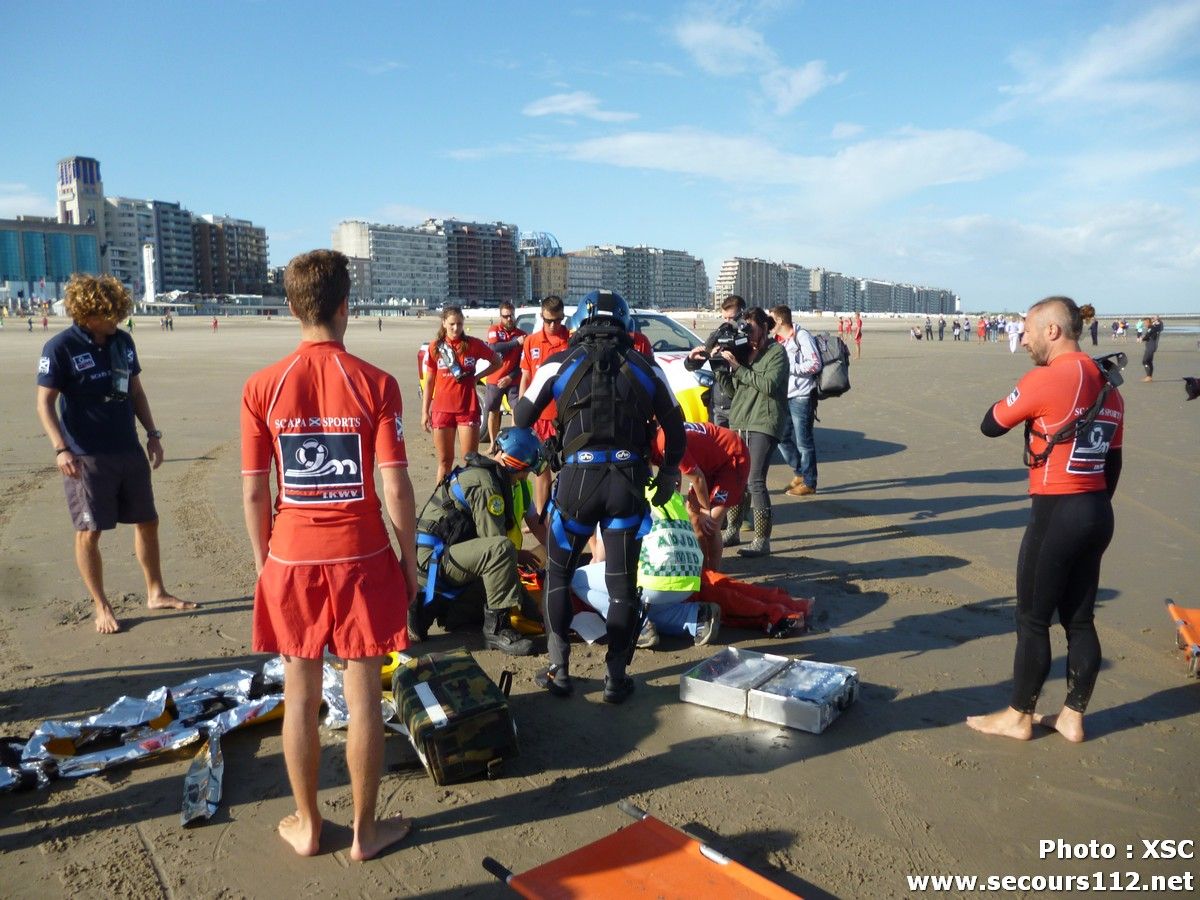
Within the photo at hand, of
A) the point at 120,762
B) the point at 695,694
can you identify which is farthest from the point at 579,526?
the point at 120,762

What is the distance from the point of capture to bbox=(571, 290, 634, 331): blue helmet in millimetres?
4172

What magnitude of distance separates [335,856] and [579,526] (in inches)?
70.3

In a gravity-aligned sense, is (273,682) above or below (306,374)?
below

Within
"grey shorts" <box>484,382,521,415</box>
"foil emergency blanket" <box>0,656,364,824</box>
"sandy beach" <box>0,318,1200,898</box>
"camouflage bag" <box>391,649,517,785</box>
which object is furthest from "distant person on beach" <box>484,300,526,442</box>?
"camouflage bag" <box>391,649,517,785</box>

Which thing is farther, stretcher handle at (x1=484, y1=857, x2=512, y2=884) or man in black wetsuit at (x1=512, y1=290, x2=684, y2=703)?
man in black wetsuit at (x1=512, y1=290, x2=684, y2=703)

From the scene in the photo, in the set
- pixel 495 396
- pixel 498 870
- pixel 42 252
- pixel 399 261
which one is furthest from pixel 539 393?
pixel 399 261

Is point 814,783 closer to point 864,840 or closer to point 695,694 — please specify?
point 864,840

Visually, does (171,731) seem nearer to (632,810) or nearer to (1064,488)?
(632,810)

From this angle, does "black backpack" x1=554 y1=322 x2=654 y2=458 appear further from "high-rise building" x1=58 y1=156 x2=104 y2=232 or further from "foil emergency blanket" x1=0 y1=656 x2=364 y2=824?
"high-rise building" x1=58 y1=156 x2=104 y2=232

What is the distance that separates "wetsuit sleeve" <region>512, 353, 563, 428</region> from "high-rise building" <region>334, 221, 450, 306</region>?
7050 inches

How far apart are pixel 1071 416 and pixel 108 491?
5.29m

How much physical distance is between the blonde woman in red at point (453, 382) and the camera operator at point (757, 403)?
99.6 inches

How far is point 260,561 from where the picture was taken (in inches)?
111

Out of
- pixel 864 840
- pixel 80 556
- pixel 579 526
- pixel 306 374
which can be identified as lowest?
pixel 864 840
